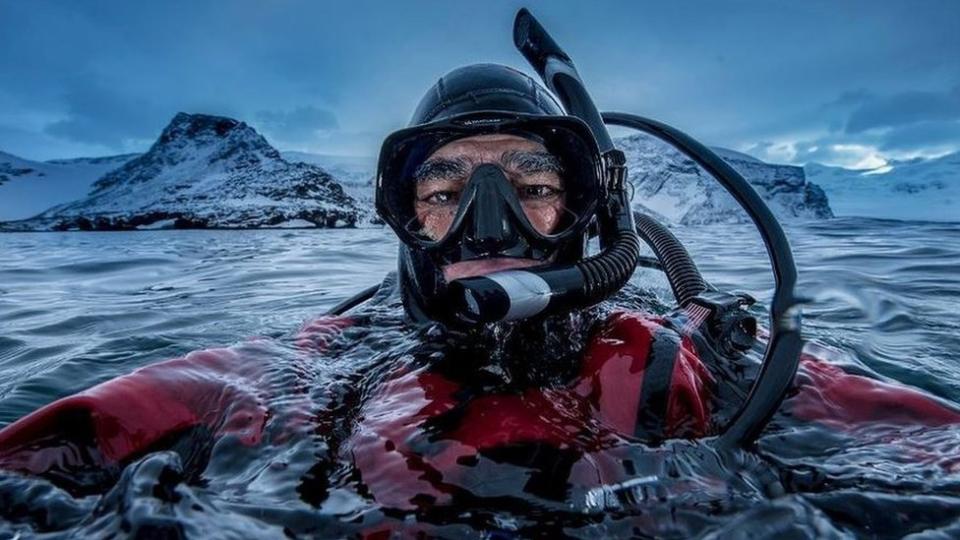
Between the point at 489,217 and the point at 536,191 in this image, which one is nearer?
the point at 489,217

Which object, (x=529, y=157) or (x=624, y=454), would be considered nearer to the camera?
(x=624, y=454)

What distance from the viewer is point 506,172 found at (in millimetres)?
2336

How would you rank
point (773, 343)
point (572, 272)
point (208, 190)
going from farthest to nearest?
point (208, 190) → point (572, 272) → point (773, 343)

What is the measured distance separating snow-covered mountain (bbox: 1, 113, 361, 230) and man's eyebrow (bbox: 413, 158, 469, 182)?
2381 inches

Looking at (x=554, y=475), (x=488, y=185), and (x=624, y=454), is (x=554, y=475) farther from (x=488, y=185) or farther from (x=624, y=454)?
(x=488, y=185)

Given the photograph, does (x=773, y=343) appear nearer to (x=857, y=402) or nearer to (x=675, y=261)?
(x=857, y=402)

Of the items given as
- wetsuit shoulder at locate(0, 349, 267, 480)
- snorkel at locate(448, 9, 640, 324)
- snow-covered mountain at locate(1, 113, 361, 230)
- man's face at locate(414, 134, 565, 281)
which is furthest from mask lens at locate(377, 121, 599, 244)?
snow-covered mountain at locate(1, 113, 361, 230)

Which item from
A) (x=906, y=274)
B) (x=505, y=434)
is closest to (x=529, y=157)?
(x=505, y=434)

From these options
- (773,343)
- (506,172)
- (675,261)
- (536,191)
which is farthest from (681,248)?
(773,343)

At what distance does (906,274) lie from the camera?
723 cm

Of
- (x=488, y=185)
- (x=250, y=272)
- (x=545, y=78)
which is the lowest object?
(x=250, y=272)

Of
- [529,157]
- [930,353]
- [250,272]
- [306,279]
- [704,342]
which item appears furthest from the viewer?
[250,272]

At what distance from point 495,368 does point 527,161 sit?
2.92ft

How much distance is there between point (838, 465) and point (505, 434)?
89cm
